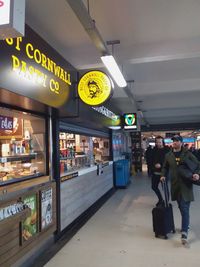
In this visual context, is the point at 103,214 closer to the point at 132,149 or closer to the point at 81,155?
the point at 81,155

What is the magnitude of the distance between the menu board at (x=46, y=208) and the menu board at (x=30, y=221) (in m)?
0.19

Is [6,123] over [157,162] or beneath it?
over

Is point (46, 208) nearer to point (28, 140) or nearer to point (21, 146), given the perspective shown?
point (21, 146)

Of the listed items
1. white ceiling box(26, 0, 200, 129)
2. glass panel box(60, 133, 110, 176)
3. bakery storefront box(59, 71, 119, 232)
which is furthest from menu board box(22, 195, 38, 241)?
white ceiling box(26, 0, 200, 129)

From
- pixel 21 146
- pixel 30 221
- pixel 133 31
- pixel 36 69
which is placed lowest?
pixel 30 221

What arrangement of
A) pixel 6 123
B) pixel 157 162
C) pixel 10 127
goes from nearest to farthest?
pixel 6 123
pixel 10 127
pixel 157 162

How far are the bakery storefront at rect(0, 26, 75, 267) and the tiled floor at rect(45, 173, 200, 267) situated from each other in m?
0.54

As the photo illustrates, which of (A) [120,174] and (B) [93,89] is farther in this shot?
(A) [120,174]

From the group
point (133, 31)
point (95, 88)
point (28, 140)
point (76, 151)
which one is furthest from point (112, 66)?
point (76, 151)

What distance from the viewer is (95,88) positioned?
4488 millimetres

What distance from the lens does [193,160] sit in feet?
13.4

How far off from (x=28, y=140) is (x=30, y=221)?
1.32 metres

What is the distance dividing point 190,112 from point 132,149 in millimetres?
4656

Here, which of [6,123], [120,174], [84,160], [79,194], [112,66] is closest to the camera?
[6,123]
